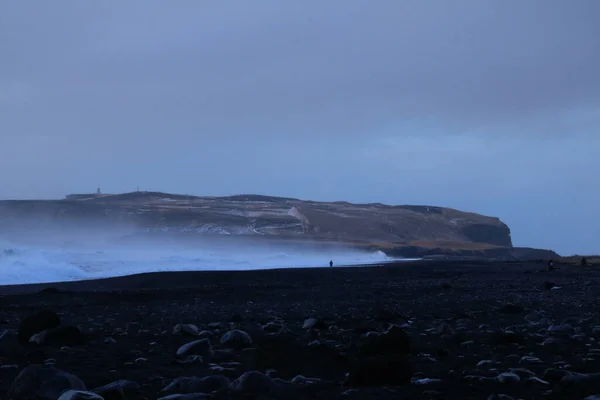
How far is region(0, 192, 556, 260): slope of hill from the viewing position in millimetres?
79125

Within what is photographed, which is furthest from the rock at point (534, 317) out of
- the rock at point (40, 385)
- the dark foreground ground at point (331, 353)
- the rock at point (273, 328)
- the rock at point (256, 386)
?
the rock at point (40, 385)

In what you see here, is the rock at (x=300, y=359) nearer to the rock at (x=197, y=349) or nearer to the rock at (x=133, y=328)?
the rock at (x=197, y=349)

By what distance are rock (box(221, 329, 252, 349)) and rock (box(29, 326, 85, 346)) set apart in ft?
4.95

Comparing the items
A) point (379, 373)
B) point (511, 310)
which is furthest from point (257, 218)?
point (379, 373)

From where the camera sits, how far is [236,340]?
652 centimetres

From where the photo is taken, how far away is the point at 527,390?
4168mm

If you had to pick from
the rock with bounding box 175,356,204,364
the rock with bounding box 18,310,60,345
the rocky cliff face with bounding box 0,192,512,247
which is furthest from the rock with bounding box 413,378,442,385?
the rocky cliff face with bounding box 0,192,512,247

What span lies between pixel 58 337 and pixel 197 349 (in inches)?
66.2

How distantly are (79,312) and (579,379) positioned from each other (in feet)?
30.7

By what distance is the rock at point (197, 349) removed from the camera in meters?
5.97

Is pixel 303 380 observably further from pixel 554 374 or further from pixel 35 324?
pixel 35 324

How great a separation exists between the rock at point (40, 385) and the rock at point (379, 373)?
Answer: 5.65ft

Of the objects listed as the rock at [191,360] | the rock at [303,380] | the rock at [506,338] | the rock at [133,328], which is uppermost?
the rock at [506,338]

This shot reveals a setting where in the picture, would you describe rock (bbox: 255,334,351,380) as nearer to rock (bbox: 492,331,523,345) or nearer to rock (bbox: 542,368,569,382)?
rock (bbox: 542,368,569,382)
